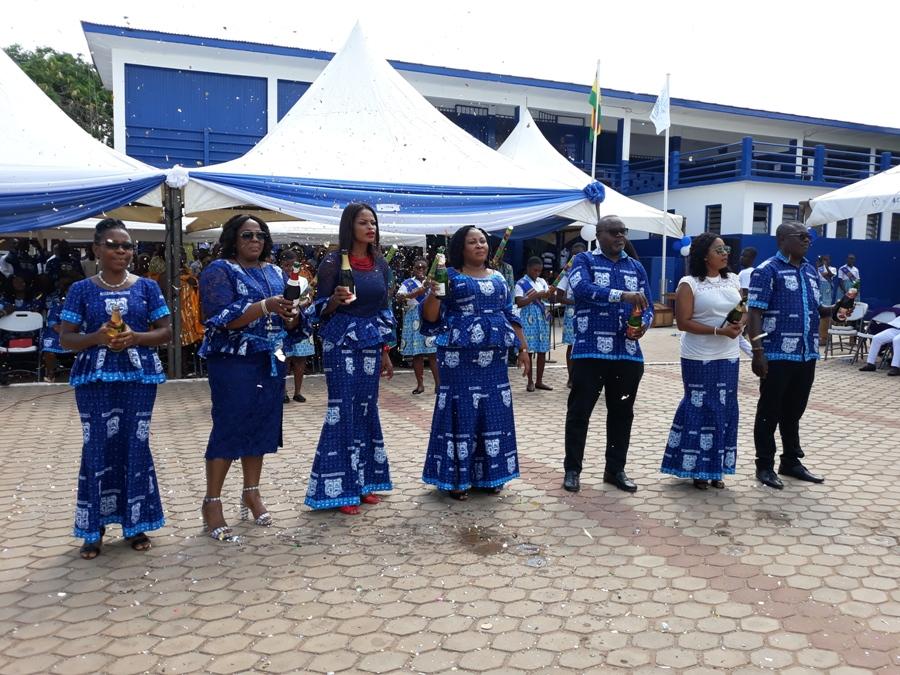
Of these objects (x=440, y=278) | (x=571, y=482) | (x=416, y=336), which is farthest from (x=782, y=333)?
(x=416, y=336)

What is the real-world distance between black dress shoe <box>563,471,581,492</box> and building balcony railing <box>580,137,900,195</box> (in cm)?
1606

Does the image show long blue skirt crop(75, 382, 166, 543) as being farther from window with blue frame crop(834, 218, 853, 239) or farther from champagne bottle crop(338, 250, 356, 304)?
window with blue frame crop(834, 218, 853, 239)

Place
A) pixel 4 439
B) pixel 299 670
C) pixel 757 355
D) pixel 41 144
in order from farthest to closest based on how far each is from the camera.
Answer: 1. pixel 41 144
2. pixel 4 439
3. pixel 757 355
4. pixel 299 670

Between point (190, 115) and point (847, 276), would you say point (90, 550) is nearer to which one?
point (190, 115)

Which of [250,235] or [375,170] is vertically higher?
[375,170]

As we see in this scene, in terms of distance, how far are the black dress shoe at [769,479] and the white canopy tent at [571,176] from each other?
6.42 m

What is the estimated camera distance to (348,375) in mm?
4199

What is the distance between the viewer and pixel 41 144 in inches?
319

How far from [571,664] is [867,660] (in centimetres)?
109

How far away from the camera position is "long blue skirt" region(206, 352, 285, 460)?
3.81 metres

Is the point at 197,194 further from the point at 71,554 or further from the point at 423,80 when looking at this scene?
the point at 423,80

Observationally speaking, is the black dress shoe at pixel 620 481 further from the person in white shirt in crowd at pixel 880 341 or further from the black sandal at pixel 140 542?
the person in white shirt in crowd at pixel 880 341

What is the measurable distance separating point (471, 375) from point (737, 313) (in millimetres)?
1682

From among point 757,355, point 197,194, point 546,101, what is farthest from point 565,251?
point 757,355
